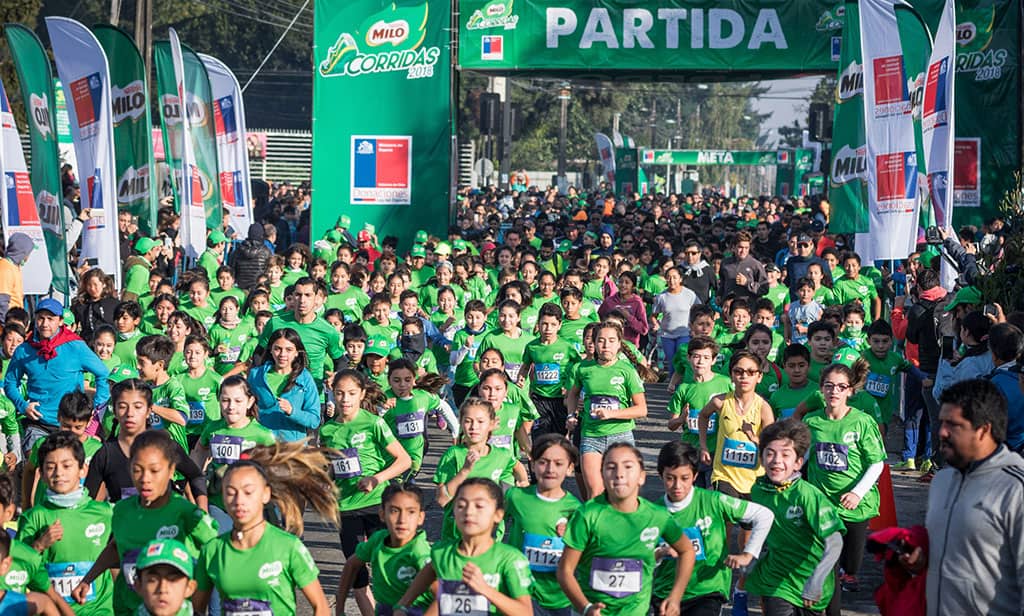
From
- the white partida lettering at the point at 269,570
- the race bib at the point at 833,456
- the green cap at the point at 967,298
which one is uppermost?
the green cap at the point at 967,298

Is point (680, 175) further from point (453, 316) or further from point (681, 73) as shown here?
point (453, 316)

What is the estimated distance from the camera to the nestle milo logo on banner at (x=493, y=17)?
24.6 m

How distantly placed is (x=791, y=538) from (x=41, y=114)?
11028 millimetres

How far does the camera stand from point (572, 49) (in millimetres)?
24734

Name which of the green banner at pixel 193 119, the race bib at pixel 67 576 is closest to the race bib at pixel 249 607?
the race bib at pixel 67 576

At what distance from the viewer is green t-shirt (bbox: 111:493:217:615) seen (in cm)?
688

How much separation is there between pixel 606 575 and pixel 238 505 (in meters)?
1.52

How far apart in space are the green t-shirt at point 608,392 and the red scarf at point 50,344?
3446 mm

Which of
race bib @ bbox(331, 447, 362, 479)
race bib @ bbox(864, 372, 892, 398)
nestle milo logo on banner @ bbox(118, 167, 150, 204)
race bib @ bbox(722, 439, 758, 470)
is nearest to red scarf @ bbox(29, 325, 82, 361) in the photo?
race bib @ bbox(331, 447, 362, 479)

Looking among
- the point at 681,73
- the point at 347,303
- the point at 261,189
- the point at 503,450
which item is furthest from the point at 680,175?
the point at 503,450

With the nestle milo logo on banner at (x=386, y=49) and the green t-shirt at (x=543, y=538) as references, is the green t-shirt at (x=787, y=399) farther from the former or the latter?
the nestle milo logo on banner at (x=386, y=49)

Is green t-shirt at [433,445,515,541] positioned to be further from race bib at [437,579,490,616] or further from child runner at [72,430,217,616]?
race bib at [437,579,490,616]

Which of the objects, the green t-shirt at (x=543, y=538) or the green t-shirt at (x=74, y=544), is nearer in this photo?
the green t-shirt at (x=74, y=544)

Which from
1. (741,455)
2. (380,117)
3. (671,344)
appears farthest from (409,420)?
(380,117)
